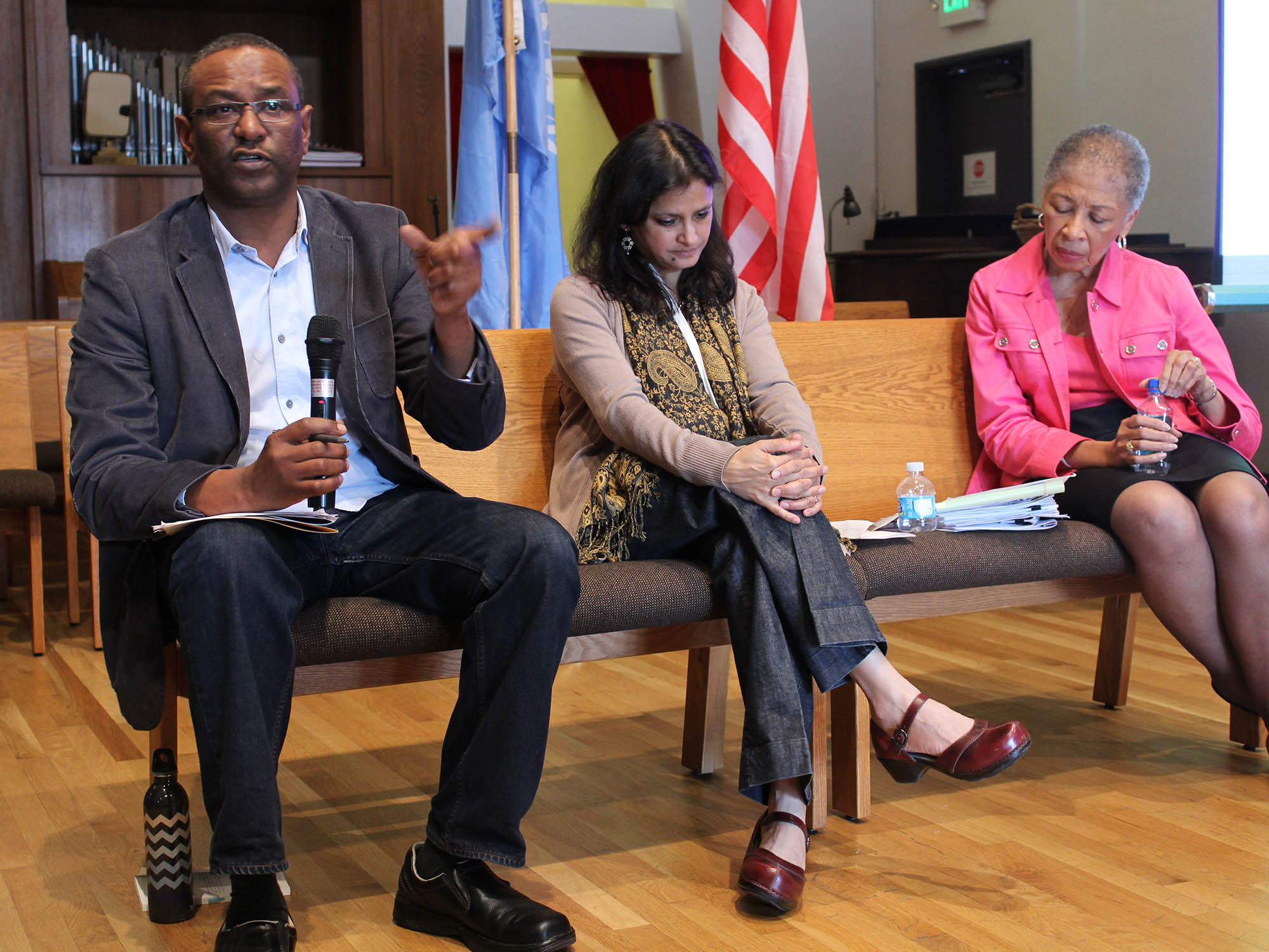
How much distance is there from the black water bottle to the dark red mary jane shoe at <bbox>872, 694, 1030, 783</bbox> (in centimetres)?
103

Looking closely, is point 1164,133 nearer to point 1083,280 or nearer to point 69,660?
point 1083,280

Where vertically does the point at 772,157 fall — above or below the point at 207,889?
above

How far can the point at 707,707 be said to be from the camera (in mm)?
2453

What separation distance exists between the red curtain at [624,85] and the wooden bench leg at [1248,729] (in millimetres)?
6766

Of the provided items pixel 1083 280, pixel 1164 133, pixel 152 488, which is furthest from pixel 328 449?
pixel 1164 133

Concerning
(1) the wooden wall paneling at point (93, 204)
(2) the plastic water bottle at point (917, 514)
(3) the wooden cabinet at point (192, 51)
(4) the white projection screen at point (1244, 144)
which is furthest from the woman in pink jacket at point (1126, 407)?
(1) the wooden wall paneling at point (93, 204)

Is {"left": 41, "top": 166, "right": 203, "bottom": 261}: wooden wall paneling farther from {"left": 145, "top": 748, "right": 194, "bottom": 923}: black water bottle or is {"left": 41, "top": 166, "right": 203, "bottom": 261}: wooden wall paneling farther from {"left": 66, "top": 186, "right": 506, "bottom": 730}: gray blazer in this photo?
{"left": 145, "top": 748, "right": 194, "bottom": 923}: black water bottle

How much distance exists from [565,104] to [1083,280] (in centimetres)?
729

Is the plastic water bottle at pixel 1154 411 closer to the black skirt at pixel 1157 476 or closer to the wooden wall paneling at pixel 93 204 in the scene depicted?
the black skirt at pixel 1157 476

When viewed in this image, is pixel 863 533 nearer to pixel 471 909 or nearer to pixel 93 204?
pixel 471 909

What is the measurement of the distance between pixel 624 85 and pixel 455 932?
7.74 meters

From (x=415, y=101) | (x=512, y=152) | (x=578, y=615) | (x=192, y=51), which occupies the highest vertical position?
(x=192, y=51)

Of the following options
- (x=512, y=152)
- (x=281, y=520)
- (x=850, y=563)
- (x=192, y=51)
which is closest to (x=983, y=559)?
(x=850, y=563)

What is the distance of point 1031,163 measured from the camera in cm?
720
